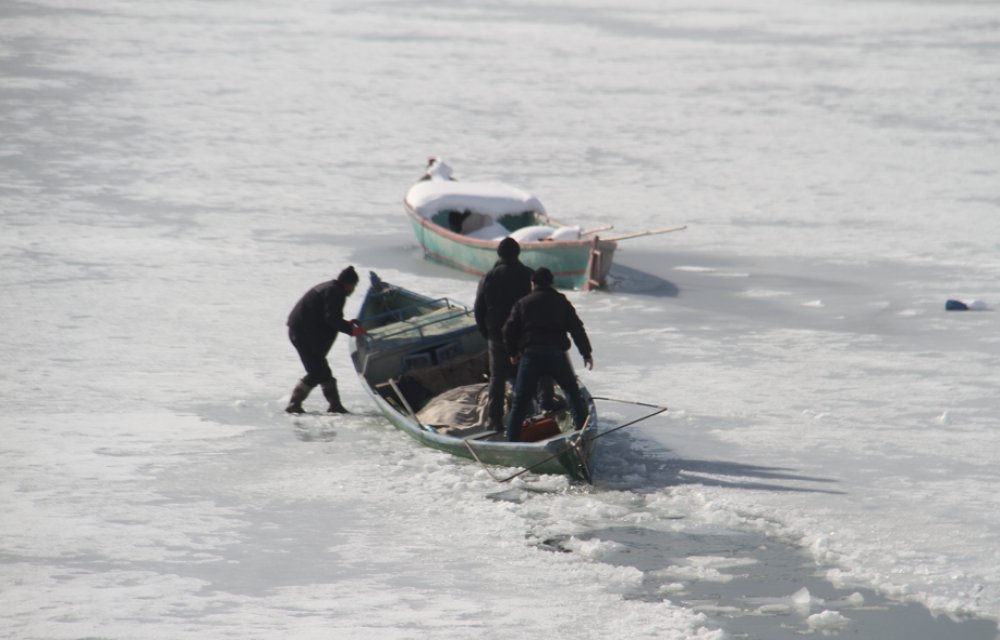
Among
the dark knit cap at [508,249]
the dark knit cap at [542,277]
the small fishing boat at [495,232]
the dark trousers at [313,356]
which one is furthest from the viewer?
the small fishing boat at [495,232]

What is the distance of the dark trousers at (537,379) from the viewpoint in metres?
10.8

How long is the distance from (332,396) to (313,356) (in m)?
0.45

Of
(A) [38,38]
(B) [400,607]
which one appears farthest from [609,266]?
(A) [38,38]

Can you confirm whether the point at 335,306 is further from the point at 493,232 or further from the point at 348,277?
the point at 493,232

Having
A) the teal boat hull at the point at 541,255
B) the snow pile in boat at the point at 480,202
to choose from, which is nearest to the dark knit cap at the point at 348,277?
the teal boat hull at the point at 541,255

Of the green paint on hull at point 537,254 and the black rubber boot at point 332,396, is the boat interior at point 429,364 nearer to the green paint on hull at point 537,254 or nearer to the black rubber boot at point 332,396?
the black rubber boot at point 332,396

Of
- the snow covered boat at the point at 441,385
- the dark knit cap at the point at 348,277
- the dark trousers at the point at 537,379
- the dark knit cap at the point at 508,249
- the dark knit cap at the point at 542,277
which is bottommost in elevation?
the snow covered boat at the point at 441,385

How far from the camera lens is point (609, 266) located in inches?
703

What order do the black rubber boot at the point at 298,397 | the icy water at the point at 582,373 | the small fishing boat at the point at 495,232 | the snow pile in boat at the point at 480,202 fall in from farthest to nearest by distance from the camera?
1. the snow pile in boat at the point at 480,202
2. the small fishing boat at the point at 495,232
3. the black rubber boot at the point at 298,397
4. the icy water at the point at 582,373

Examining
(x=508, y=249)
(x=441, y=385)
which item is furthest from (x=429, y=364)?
(x=508, y=249)

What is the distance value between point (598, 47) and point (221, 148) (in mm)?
16000

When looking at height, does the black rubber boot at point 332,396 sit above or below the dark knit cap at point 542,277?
below

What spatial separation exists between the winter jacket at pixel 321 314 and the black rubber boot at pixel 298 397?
1.42 ft

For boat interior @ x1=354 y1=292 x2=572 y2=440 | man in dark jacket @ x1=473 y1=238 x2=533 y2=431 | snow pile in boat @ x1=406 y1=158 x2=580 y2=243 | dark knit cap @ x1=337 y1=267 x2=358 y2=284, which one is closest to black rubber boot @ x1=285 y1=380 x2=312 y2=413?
boat interior @ x1=354 y1=292 x2=572 y2=440
